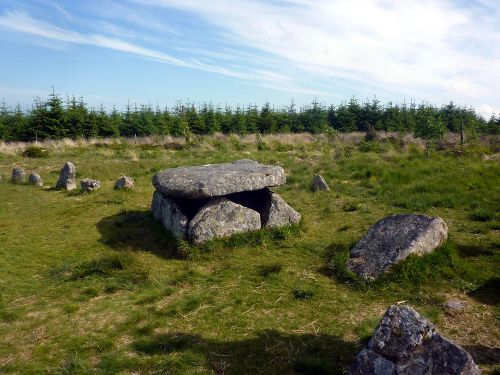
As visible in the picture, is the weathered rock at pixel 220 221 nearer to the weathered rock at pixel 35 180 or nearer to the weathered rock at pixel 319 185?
the weathered rock at pixel 319 185

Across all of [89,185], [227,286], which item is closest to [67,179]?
[89,185]

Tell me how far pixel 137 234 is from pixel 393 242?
601 cm

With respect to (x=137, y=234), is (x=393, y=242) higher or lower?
higher

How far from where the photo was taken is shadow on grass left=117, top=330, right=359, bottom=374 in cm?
519

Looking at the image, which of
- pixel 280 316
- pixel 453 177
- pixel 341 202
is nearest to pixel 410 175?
pixel 453 177

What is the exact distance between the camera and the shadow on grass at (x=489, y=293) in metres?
6.89

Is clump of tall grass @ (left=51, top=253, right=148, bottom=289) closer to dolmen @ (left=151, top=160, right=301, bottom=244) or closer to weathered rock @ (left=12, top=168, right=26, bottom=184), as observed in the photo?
dolmen @ (left=151, top=160, right=301, bottom=244)

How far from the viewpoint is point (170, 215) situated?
10.2 meters

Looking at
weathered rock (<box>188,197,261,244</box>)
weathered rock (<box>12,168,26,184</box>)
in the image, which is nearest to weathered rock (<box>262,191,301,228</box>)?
weathered rock (<box>188,197,261,244</box>)

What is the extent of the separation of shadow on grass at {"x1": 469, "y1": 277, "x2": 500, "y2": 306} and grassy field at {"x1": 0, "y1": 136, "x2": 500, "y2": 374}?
0.11 ft

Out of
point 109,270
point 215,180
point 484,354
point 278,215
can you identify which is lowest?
point 109,270

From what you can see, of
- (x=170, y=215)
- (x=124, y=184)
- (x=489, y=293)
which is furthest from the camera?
(x=124, y=184)

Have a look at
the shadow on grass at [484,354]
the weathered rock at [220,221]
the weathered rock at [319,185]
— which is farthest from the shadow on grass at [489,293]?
the weathered rock at [319,185]

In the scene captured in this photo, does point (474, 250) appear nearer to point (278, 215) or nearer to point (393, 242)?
point (393, 242)
